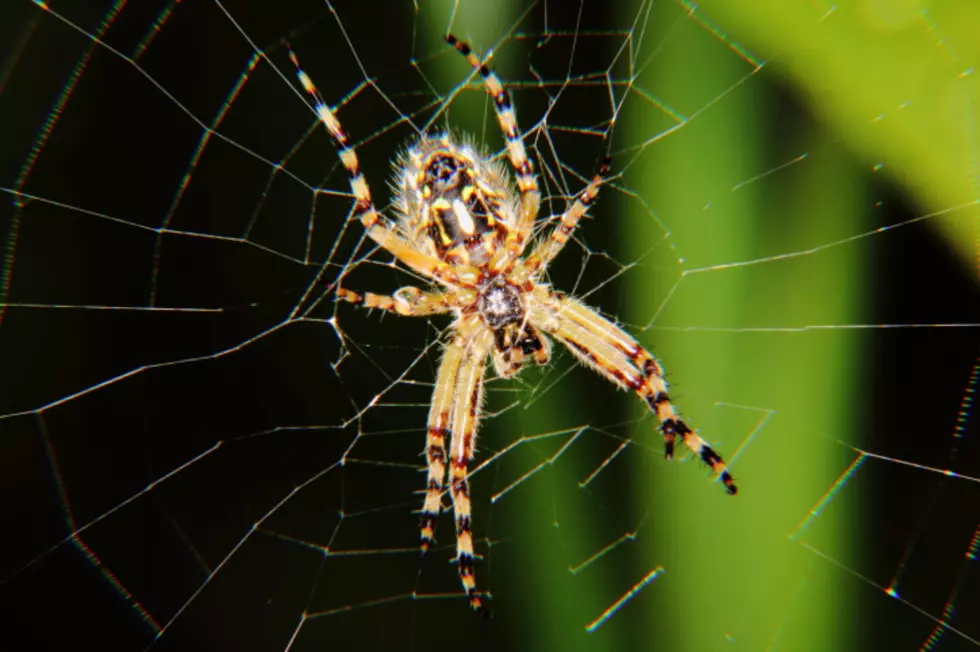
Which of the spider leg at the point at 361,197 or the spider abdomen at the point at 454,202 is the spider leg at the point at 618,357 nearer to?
the spider abdomen at the point at 454,202

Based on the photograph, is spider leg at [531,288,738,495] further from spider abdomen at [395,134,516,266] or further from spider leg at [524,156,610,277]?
spider abdomen at [395,134,516,266]

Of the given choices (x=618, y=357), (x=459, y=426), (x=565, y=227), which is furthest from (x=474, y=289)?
(x=618, y=357)

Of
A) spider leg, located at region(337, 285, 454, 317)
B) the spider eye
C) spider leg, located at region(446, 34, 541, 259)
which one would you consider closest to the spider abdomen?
the spider eye

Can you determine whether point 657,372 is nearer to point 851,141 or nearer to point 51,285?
point 851,141

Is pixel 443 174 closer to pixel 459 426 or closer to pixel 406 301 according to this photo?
pixel 406 301

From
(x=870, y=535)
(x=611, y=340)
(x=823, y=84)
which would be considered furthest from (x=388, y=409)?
(x=823, y=84)

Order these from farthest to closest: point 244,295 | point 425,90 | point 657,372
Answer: point 244,295
point 425,90
point 657,372

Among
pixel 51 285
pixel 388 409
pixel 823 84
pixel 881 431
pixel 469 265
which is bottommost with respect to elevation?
pixel 388 409

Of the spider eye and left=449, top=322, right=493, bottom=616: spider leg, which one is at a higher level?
the spider eye

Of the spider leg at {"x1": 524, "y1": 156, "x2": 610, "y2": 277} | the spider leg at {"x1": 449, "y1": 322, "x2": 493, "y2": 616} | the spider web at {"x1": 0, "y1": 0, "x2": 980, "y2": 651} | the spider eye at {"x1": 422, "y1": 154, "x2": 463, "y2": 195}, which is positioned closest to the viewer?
the spider web at {"x1": 0, "y1": 0, "x2": 980, "y2": 651}
